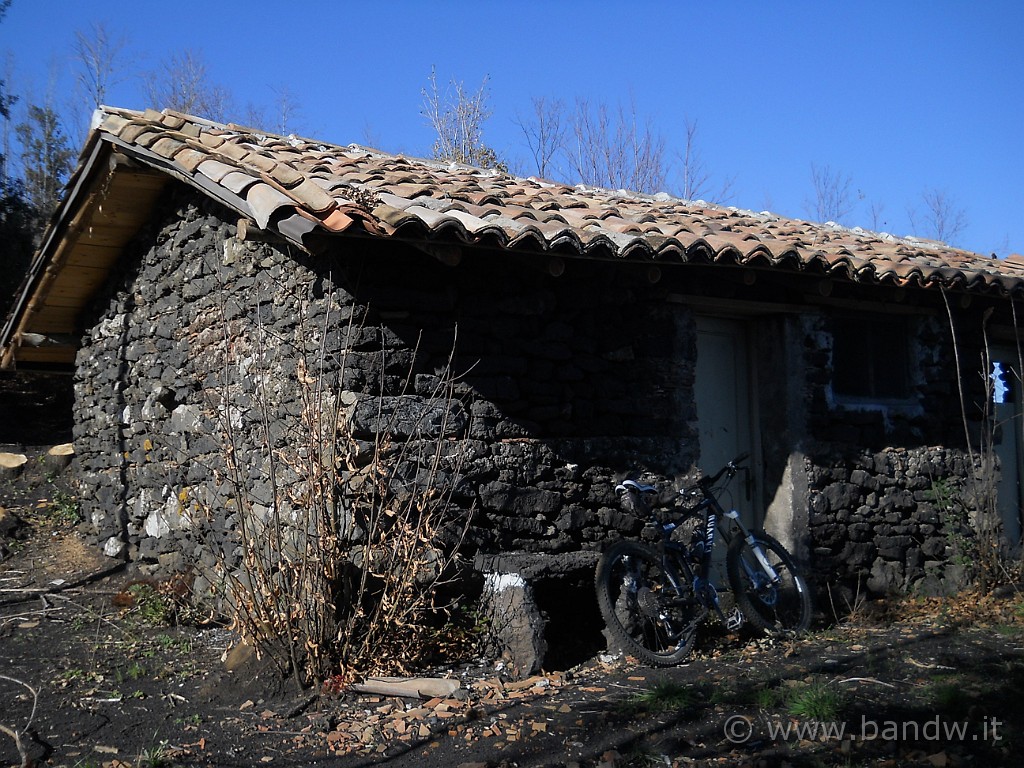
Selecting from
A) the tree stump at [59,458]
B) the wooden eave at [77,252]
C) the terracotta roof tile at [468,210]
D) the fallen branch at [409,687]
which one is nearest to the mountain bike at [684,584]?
the fallen branch at [409,687]

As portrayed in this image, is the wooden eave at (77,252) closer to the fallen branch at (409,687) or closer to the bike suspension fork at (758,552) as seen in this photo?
the fallen branch at (409,687)

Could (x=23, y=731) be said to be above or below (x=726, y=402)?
below

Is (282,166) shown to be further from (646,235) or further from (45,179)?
(45,179)

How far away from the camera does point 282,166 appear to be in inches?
210

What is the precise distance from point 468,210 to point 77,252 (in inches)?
169

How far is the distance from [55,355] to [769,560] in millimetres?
7707

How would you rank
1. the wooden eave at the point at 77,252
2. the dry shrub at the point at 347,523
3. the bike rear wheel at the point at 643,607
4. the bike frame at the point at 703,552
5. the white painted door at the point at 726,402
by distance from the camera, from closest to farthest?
the dry shrub at the point at 347,523, the bike rear wheel at the point at 643,607, the bike frame at the point at 703,552, the white painted door at the point at 726,402, the wooden eave at the point at 77,252

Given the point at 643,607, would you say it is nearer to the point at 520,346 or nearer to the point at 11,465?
the point at 520,346

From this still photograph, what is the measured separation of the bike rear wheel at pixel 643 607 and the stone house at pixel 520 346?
38 centimetres

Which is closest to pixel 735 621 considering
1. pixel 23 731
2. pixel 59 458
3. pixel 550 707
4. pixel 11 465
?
pixel 550 707

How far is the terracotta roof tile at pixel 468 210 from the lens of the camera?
15.5 feet

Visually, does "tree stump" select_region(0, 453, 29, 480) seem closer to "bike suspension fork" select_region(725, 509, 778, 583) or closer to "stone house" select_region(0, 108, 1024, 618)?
"stone house" select_region(0, 108, 1024, 618)

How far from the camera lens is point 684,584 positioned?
5363mm

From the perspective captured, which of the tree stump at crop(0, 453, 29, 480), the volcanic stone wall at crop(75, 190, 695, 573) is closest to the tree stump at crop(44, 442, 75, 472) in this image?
the tree stump at crop(0, 453, 29, 480)
